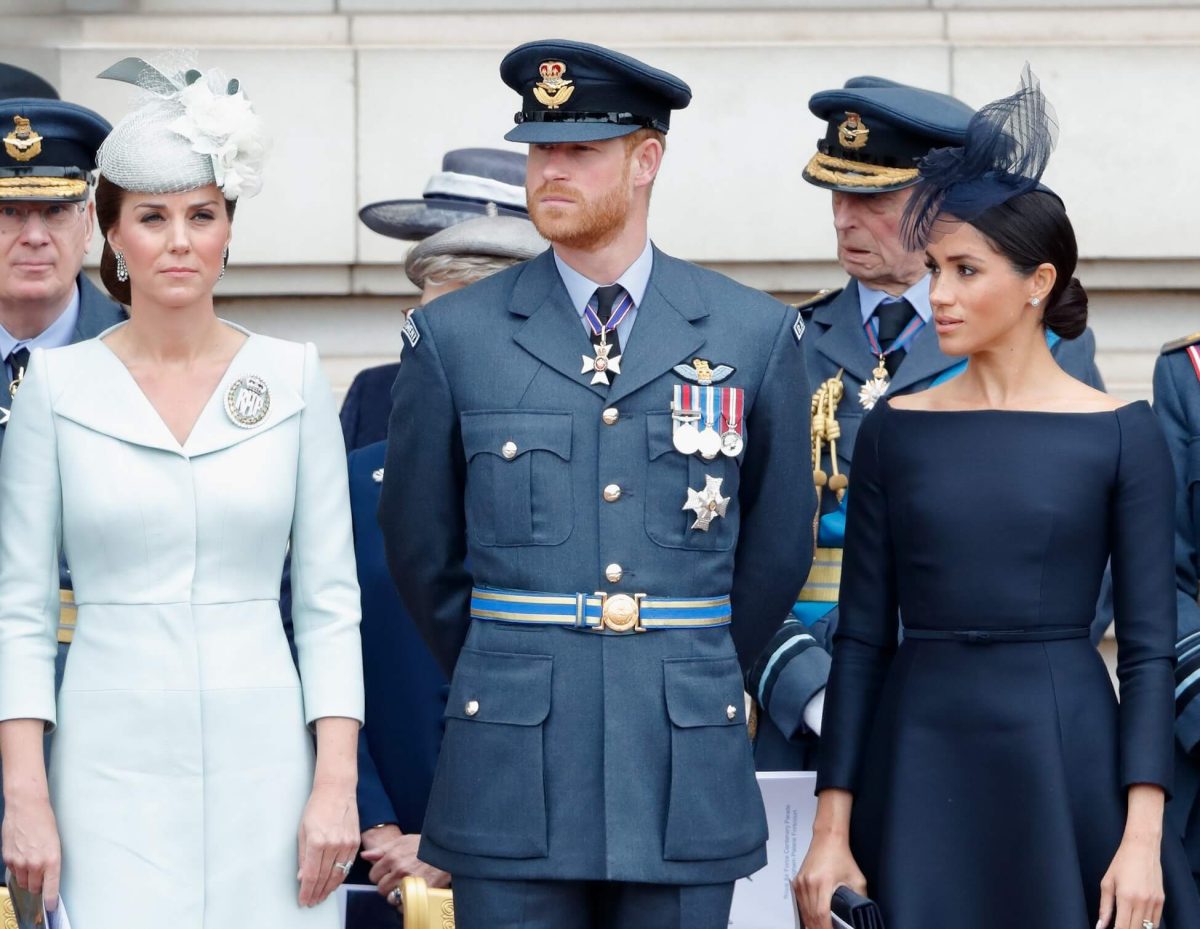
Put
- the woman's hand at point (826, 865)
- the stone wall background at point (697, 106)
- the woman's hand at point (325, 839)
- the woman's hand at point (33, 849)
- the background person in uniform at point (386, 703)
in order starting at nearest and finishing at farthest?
the woman's hand at point (33, 849) < the woman's hand at point (325, 839) < the woman's hand at point (826, 865) < the background person in uniform at point (386, 703) < the stone wall background at point (697, 106)

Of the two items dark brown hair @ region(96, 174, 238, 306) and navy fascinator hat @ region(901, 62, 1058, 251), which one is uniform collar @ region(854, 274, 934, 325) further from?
dark brown hair @ region(96, 174, 238, 306)

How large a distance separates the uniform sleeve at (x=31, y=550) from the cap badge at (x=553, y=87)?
35.9 inches

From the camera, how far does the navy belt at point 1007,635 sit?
364cm

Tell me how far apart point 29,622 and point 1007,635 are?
1498mm

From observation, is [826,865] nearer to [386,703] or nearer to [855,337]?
[386,703]

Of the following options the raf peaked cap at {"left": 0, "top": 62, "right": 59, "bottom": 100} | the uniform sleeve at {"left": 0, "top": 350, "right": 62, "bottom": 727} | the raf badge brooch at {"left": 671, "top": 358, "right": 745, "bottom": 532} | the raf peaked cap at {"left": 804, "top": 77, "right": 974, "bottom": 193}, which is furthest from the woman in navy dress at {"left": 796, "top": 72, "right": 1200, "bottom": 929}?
the raf peaked cap at {"left": 0, "top": 62, "right": 59, "bottom": 100}

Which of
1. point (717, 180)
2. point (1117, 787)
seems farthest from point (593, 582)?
point (717, 180)

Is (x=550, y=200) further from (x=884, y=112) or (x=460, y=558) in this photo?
(x=884, y=112)

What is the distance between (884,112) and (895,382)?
58 cm

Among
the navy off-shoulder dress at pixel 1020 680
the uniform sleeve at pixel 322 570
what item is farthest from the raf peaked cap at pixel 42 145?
the navy off-shoulder dress at pixel 1020 680

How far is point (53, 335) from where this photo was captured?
15.0ft

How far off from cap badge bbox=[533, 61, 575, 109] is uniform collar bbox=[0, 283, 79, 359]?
129cm

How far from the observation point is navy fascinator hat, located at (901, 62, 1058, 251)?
378 cm

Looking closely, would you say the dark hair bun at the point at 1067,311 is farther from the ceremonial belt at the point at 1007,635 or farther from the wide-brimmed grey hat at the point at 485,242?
the wide-brimmed grey hat at the point at 485,242
